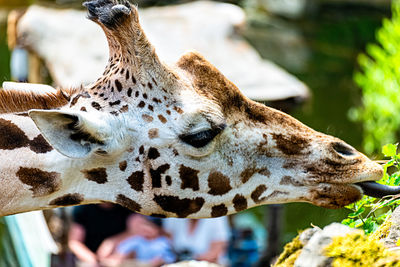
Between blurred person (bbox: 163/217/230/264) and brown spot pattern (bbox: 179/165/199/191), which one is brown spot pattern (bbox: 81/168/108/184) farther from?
blurred person (bbox: 163/217/230/264)

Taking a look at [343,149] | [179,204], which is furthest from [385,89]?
→ [179,204]

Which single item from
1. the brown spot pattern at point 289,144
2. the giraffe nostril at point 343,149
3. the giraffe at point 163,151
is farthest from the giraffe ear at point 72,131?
the giraffe nostril at point 343,149

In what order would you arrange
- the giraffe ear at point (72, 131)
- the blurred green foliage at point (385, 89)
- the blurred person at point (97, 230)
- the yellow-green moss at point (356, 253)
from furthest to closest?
the blurred green foliage at point (385, 89), the blurred person at point (97, 230), the giraffe ear at point (72, 131), the yellow-green moss at point (356, 253)

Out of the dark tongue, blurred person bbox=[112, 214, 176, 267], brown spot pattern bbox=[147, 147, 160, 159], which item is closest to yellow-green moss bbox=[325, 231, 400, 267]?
the dark tongue

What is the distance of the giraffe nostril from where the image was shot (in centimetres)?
249

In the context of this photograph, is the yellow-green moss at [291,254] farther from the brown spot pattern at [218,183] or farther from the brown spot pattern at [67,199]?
the brown spot pattern at [67,199]

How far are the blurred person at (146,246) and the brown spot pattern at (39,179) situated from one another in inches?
120

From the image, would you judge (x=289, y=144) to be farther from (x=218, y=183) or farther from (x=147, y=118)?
(x=147, y=118)

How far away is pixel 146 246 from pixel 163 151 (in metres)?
3.21

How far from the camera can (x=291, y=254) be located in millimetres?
2363

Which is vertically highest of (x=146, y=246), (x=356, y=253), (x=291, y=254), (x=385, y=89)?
(x=356, y=253)

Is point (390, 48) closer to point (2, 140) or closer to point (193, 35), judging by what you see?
point (193, 35)

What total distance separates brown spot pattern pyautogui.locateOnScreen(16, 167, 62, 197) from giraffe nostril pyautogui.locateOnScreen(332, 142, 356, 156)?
3.65ft

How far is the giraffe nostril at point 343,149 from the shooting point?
98.0 inches
